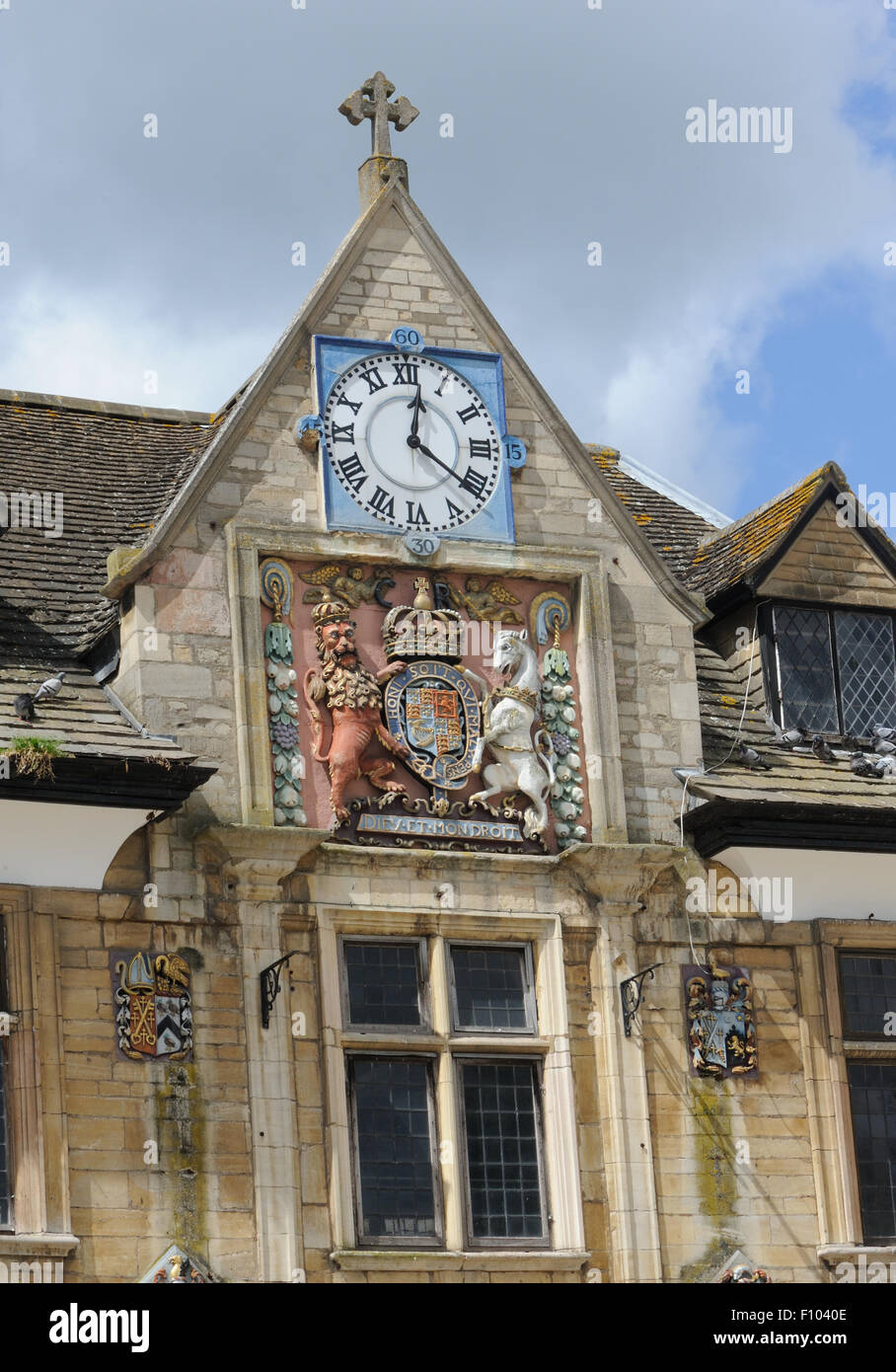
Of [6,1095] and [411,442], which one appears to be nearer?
[6,1095]

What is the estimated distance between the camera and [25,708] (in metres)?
24.0

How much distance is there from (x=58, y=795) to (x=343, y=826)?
2.68 m

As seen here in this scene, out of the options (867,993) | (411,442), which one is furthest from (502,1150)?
(411,442)

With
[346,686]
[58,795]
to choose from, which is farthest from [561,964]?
[58,795]

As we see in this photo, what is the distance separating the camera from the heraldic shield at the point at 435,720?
2520 centimetres

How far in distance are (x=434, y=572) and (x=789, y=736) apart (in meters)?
3.76

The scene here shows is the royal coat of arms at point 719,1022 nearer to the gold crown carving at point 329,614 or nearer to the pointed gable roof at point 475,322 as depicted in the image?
the pointed gable roof at point 475,322

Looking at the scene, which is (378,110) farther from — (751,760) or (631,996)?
(631,996)

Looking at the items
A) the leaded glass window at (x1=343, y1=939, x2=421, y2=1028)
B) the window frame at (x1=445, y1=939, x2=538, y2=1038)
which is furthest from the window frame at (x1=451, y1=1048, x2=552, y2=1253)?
the leaded glass window at (x1=343, y1=939, x2=421, y2=1028)

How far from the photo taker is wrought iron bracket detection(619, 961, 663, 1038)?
2494cm

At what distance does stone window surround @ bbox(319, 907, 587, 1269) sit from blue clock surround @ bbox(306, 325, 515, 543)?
3.56 m

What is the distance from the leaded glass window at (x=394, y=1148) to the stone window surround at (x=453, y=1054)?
0.46ft
